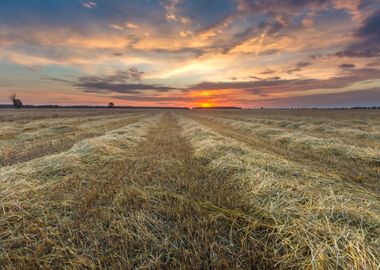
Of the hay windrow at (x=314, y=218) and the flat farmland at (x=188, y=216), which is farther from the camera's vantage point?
the flat farmland at (x=188, y=216)

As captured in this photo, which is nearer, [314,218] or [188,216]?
[314,218]

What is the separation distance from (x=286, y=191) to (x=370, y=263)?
90.1 inches

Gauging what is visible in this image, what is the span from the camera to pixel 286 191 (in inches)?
200

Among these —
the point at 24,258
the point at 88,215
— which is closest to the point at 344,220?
the point at 88,215

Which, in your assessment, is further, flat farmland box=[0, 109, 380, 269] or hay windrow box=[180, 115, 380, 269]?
flat farmland box=[0, 109, 380, 269]

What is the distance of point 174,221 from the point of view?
416cm

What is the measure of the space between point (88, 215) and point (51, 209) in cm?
84

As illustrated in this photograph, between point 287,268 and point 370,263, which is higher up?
point 370,263

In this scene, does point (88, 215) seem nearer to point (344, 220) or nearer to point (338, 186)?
point (344, 220)

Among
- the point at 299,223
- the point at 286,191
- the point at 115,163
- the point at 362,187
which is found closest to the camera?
the point at 299,223

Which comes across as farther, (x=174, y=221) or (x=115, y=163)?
(x=115, y=163)

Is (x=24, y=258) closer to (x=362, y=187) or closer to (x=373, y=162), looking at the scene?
(x=362, y=187)

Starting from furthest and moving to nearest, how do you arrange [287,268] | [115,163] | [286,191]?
[115,163] < [286,191] < [287,268]

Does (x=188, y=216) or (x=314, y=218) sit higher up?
(x=314, y=218)
